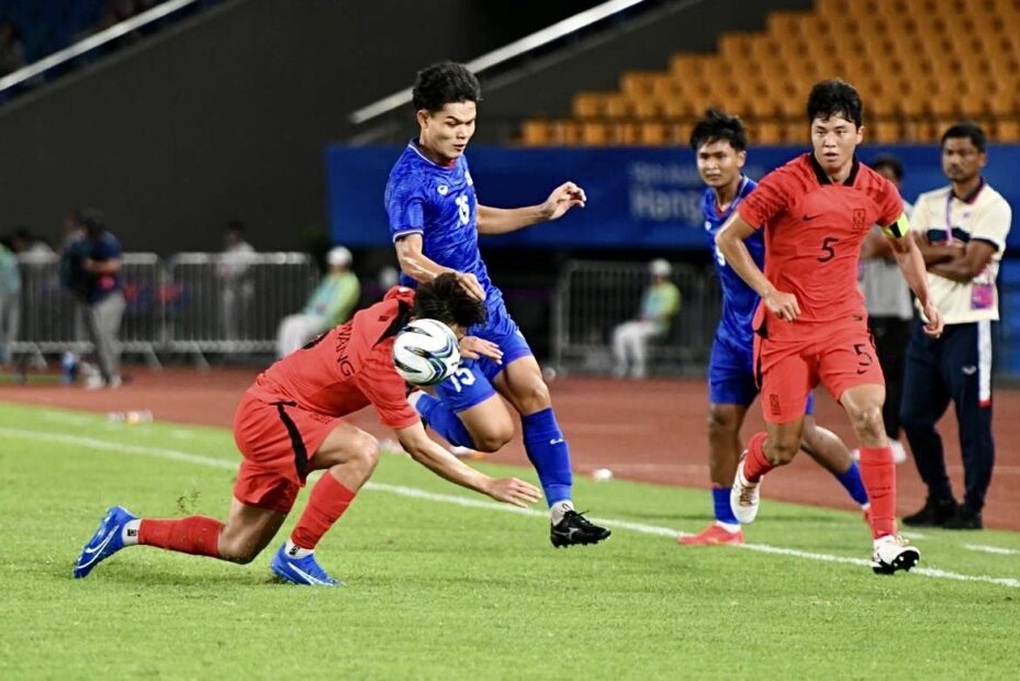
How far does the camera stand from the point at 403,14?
32.8 meters

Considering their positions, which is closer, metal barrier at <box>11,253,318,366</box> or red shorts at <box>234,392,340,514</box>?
red shorts at <box>234,392,340,514</box>

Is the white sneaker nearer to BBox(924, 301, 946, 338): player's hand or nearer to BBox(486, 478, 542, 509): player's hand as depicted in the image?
BBox(924, 301, 946, 338): player's hand

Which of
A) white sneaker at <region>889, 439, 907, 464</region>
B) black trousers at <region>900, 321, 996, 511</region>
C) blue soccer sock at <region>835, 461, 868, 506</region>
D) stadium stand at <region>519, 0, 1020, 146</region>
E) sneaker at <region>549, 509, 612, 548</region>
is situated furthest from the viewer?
stadium stand at <region>519, 0, 1020, 146</region>

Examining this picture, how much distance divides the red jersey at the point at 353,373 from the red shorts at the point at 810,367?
2224mm

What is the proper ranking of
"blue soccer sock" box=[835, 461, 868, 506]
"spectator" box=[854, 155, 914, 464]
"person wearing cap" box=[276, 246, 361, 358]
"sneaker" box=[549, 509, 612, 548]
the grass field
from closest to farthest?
the grass field < "sneaker" box=[549, 509, 612, 548] < "blue soccer sock" box=[835, 461, 868, 506] < "spectator" box=[854, 155, 914, 464] < "person wearing cap" box=[276, 246, 361, 358]

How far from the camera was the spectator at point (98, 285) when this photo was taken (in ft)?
83.1

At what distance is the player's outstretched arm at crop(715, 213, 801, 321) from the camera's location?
31.9ft

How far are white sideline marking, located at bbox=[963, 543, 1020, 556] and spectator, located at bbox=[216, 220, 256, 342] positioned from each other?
19191 millimetres

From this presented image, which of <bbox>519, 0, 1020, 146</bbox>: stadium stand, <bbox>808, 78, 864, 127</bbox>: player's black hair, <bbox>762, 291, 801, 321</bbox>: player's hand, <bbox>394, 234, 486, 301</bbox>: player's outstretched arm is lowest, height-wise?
<bbox>762, 291, 801, 321</bbox>: player's hand

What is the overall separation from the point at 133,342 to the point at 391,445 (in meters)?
12.6

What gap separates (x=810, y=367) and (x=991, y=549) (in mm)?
1976

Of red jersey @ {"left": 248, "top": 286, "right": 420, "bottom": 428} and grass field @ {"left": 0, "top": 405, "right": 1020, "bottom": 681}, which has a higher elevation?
red jersey @ {"left": 248, "top": 286, "right": 420, "bottom": 428}

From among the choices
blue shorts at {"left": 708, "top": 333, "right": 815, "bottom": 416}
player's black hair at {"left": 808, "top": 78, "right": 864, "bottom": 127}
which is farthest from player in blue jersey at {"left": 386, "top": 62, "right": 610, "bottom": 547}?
blue shorts at {"left": 708, "top": 333, "right": 815, "bottom": 416}

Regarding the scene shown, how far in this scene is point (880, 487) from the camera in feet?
31.7
